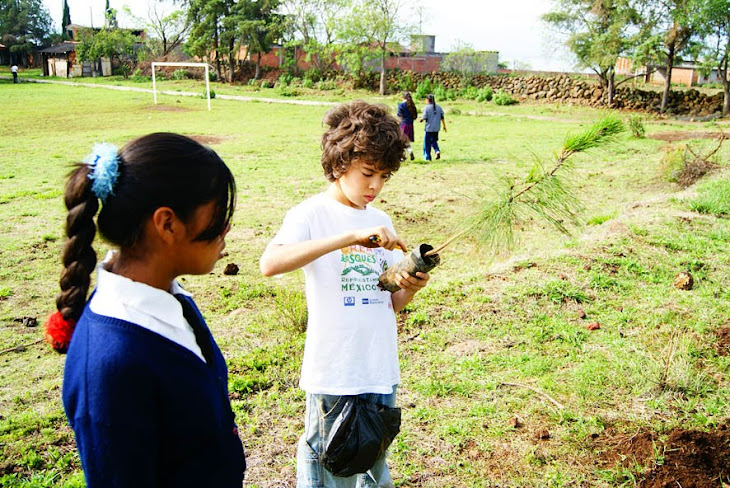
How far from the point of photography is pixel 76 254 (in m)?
1.20

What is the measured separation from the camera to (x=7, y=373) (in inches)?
145

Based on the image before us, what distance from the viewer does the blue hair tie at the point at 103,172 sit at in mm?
1176

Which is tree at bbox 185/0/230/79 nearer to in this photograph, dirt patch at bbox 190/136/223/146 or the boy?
dirt patch at bbox 190/136/223/146

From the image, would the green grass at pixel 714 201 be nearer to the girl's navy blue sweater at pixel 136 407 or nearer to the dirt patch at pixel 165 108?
the girl's navy blue sweater at pixel 136 407

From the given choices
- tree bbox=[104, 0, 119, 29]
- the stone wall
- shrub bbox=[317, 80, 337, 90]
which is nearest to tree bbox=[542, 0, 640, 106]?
the stone wall

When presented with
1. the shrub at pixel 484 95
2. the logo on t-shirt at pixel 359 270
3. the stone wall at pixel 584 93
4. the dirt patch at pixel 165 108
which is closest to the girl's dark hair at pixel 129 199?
the logo on t-shirt at pixel 359 270

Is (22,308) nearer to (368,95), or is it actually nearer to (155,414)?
(155,414)

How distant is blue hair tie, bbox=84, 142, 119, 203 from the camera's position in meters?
1.18

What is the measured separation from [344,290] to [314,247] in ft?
0.79

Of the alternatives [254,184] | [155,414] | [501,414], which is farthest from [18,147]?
[155,414]

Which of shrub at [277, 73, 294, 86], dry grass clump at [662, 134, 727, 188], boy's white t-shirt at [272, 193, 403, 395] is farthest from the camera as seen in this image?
shrub at [277, 73, 294, 86]

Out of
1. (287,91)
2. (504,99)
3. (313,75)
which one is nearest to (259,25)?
(313,75)

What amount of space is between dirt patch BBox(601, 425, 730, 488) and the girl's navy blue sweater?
6.66 ft

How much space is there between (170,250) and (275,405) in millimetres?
2089
